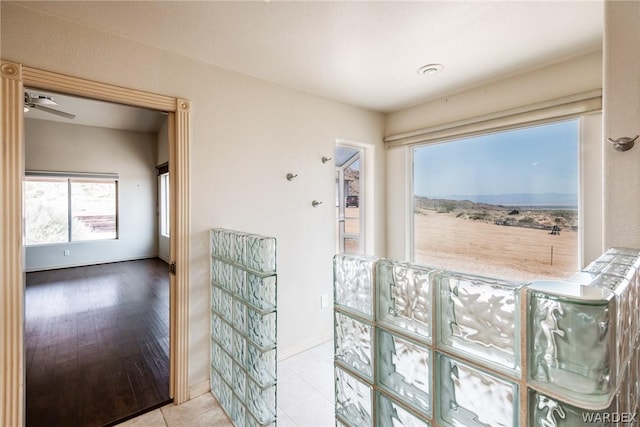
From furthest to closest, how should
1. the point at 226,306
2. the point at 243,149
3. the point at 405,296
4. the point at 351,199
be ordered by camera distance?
the point at 351,199 → the point at 243,149 → the point at 226,306 → the point at 405,296

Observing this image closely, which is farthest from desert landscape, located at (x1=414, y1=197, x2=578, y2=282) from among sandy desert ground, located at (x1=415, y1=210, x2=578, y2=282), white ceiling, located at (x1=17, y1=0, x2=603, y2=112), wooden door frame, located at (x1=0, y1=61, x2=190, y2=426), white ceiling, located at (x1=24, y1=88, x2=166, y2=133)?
white ceiling, located at (x1=24, y1=88, x2=166, y2=133)

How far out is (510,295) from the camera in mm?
589

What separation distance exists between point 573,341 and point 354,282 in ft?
1.77

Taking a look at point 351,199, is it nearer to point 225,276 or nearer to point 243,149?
point 243,149

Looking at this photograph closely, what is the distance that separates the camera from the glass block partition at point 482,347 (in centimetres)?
→ 51

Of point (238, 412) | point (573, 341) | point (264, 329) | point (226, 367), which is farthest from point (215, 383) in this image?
point (573, 341)

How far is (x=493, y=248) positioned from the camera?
2623mm

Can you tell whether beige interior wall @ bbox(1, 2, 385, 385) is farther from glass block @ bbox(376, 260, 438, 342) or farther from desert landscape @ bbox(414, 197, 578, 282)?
glass block @ bbox(376, 260, 438, 342)

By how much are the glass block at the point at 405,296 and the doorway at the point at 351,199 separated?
8.24 feet

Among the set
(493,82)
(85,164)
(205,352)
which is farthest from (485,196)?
(85,164)

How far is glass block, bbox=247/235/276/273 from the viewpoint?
151 cm

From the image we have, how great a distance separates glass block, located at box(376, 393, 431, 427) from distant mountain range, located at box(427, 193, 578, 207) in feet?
7.31

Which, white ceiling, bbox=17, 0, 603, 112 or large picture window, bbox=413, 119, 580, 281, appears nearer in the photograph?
white ceiling, bbox=17, 0, 603, 112

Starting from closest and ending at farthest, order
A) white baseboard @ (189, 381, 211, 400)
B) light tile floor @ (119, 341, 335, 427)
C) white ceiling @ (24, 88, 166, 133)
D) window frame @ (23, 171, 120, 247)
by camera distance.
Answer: light tile floor @ (119, 341, 335, 427), white baseboard @ (189, 381, 211, 400), white ceiling @ (24, 88, 166, 133), window frame @ (23, 171, 120, 247)
